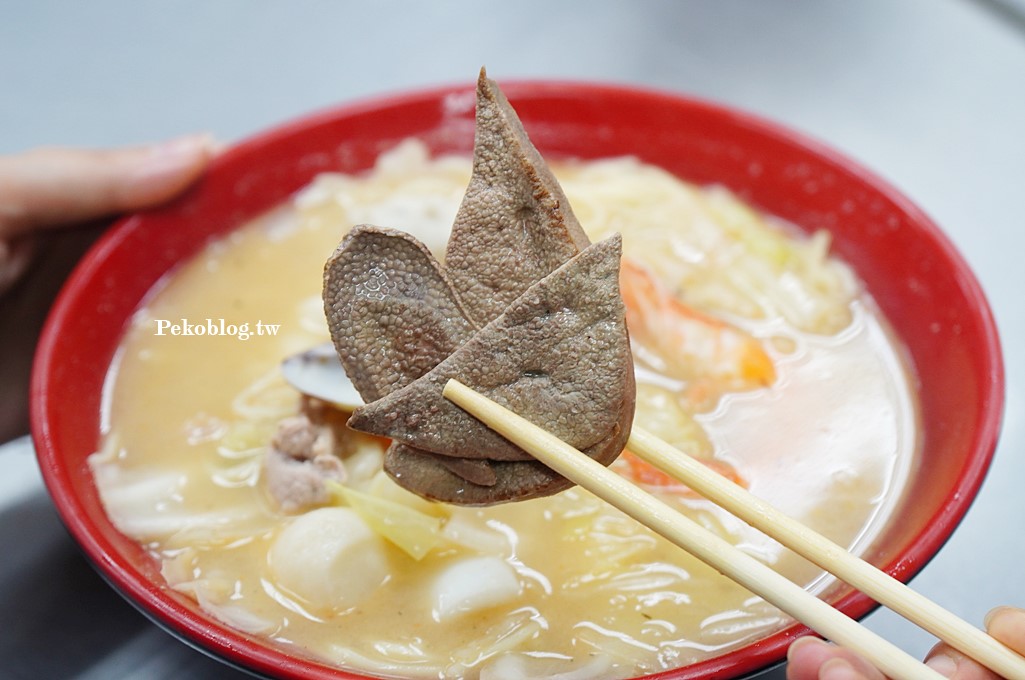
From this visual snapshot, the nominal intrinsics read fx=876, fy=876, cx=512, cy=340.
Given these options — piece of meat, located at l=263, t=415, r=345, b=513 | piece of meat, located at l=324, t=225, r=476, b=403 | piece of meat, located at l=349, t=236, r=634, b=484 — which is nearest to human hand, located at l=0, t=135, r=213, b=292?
piece of meat, located at l=263, t=415, r=345, b=513

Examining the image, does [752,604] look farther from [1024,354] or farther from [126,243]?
[126,243]

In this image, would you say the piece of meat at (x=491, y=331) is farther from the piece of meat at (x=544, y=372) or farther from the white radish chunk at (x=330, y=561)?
the white radish chunk at (x=330, y=561)

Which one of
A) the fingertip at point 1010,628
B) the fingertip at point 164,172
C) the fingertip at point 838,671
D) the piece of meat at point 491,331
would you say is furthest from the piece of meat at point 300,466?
the fingertip at point 1010,628

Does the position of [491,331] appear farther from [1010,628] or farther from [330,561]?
[1010,628]

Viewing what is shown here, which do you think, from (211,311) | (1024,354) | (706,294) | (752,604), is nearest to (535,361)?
(752,604)

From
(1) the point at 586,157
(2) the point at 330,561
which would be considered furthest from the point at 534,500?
(1) the point at 586,157

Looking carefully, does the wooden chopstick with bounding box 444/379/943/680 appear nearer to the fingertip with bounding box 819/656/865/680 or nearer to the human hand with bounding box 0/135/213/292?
the fingertip with bounding box 819/656/865/680
